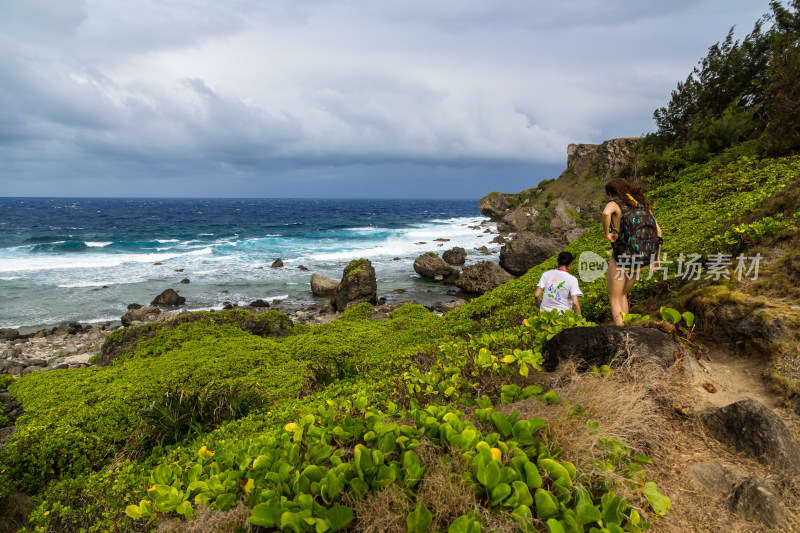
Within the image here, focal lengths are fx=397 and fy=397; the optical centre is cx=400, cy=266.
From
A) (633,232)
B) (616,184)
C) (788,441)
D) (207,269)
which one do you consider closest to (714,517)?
(788,441)

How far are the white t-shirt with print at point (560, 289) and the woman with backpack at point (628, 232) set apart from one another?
55 centimetres

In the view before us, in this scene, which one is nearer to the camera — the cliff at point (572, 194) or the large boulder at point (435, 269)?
the large boulder at point (435, 269)

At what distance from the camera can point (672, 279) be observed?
710cm

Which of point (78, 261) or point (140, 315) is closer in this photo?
point (140, 315)

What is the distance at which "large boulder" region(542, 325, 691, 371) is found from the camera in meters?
3.71

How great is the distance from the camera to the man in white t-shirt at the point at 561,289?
5.91 meters

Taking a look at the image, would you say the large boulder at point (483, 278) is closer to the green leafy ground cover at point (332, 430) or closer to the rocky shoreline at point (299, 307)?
the rocky shoreline at point (299, 307)

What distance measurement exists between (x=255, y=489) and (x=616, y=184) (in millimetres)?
5612

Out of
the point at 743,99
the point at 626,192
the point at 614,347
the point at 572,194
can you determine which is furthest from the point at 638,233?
the point at 572,194

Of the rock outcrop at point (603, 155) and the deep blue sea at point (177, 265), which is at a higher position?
the rock outcrop at point (603, 155)

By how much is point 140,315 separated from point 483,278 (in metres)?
17.5

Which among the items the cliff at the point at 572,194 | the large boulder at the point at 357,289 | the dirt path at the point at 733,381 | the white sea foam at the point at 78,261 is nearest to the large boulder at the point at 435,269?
the large boulder at the point at 357,289

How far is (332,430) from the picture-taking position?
2.70 metres

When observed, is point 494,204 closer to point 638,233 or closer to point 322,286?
point 322,286
